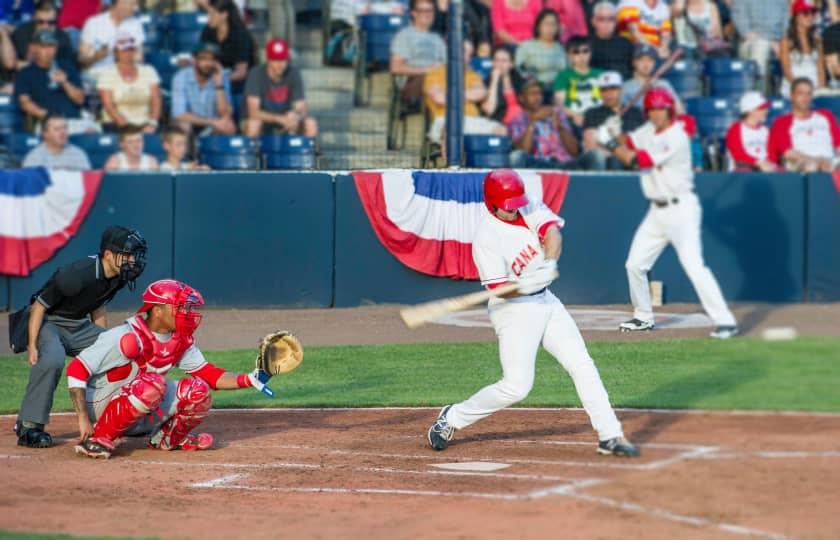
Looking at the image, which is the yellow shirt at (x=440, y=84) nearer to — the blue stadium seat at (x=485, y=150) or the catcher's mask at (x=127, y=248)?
the blue stadium seat at (x=485, y=150)

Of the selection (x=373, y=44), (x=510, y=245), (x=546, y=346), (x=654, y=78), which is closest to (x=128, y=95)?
(x=373, y=44)

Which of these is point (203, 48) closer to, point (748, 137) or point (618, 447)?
point (748, 137)

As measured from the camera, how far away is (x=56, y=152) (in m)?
14.9

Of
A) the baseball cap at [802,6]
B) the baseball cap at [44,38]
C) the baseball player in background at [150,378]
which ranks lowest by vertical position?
the baseball player in background at [150,378]

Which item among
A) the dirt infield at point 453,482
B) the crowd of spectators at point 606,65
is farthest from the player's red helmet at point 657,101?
the dirt infield at point 453,482

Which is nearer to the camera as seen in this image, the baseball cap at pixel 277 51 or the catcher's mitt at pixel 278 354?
the catcher's mitt at pixel 278 354

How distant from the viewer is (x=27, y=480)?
788 cm

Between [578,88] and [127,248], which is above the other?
[578,88]

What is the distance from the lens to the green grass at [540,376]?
838cm

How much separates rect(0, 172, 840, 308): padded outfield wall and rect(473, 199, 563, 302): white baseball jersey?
651cm

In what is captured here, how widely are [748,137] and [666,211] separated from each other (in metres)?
3.54

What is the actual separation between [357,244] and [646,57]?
14.7ft

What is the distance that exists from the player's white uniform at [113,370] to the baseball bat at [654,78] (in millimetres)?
8678

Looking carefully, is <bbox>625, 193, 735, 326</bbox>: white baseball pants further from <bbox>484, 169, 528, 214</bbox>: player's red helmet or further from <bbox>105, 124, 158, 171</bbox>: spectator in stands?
<bbox>105, 124, 158, 171</bbox>: spectator in stands
